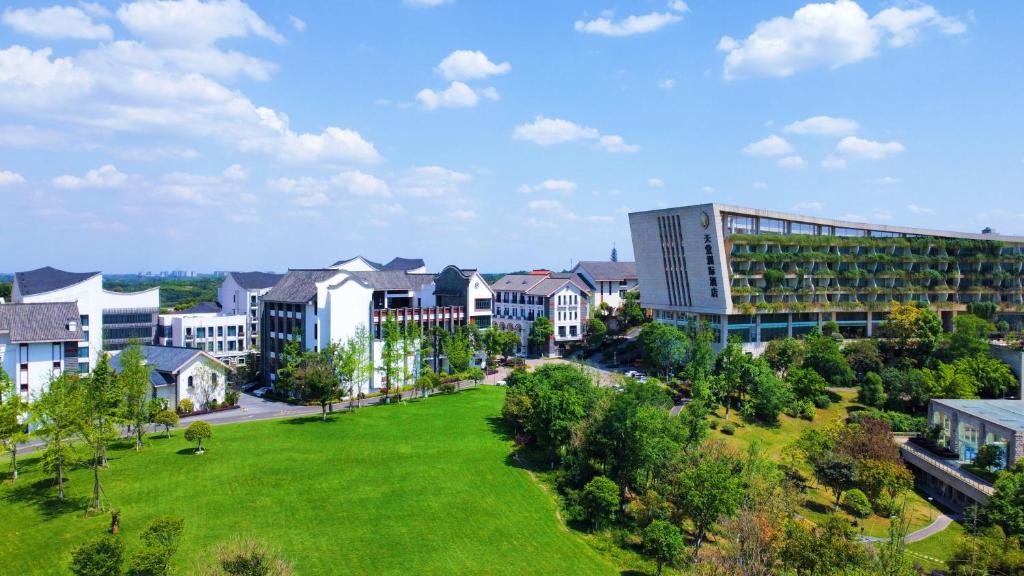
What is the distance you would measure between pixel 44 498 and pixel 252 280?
57.9m

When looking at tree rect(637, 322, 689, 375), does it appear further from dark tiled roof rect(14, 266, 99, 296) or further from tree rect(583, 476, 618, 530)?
dark tiled roof rect(14, 266, 99, 296)

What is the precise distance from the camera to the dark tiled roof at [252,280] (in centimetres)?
8638

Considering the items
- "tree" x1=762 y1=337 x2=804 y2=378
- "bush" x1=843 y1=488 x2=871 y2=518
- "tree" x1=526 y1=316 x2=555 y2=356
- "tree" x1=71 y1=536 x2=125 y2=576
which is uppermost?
"tree" x1=526 y1=316 x2=555 y2=356

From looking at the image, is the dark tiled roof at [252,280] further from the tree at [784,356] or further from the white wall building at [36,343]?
the tree at [784,356]

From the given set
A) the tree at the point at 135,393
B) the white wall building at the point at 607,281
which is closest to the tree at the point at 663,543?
the tree at the point at 135,393

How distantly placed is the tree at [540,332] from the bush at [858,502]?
45.9 metres

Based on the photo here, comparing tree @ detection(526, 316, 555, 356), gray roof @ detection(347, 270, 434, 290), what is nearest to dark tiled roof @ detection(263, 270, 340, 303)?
gray roof @ detection(347, 270, 434, 290)

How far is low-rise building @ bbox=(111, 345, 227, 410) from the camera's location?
173 feet

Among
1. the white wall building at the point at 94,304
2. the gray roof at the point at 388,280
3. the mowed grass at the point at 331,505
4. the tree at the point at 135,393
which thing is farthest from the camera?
the gray roof at the point at 388,280

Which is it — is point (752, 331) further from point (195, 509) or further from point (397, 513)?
point (195, 509)

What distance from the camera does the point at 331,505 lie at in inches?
1266

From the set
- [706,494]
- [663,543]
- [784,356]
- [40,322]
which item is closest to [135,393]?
[40,322]

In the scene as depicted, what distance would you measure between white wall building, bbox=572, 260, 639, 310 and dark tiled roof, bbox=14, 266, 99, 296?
5938 centimetres

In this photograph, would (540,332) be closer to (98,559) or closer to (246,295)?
(246,295)
